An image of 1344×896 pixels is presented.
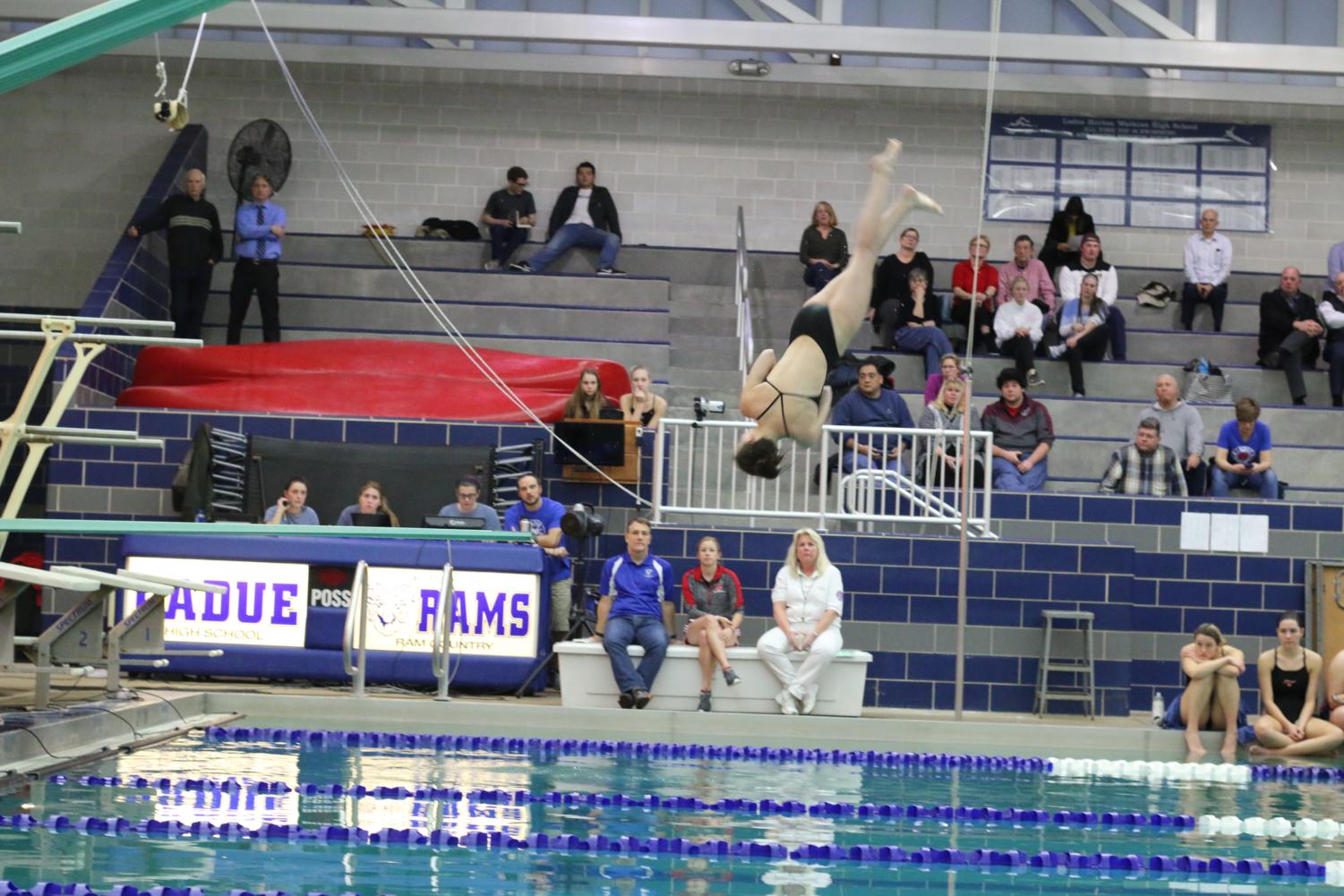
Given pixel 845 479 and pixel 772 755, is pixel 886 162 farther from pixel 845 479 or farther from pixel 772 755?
pixel 845 479

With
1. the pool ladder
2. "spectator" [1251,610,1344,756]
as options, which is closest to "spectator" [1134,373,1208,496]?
the pool ladder

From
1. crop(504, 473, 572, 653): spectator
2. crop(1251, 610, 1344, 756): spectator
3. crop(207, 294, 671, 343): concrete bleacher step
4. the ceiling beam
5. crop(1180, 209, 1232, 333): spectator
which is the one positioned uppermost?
the ceiling beam

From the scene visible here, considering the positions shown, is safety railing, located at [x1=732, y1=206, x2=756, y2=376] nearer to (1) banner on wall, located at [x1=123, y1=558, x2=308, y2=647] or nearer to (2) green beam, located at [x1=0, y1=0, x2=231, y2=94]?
(1) banner on wall, located at [x1=123, y1=558, x2=308, y2=647]

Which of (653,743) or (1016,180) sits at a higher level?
(1016,180)

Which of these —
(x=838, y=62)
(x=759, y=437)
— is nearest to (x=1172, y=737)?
(x=759, y=437)

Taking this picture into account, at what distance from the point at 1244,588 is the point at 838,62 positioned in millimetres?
7390

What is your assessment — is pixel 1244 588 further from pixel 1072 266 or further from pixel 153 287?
pixel 153 287

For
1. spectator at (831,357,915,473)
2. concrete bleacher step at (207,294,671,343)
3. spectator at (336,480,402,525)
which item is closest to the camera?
spectator at (336,480,402,525)

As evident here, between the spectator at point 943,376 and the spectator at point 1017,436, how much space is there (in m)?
0.40

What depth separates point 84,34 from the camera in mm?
7168

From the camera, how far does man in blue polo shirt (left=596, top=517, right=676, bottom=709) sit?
10852mm

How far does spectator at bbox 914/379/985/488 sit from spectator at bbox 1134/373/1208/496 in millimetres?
1487

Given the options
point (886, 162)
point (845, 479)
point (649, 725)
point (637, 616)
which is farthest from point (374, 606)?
point (886, 162)

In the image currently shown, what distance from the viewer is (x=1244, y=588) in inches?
499
